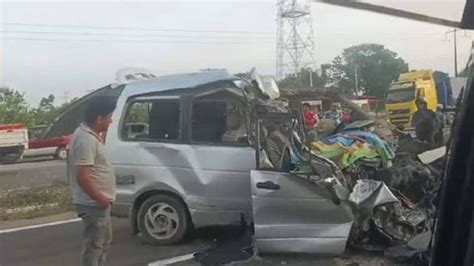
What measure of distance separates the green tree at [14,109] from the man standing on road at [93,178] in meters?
0.38

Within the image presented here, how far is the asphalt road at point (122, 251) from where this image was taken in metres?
4.48

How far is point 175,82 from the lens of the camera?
496 cm

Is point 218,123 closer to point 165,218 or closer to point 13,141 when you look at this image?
point 165,218

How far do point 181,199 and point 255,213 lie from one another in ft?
3.19

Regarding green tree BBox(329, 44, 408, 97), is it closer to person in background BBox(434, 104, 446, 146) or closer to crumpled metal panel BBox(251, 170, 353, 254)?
person in background BBox(434, 104, 446, 146)

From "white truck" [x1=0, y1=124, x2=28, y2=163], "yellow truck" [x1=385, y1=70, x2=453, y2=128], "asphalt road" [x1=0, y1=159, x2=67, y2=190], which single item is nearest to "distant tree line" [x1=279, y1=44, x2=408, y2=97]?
"yellow truck" [x1=385, y1=70, x2=453, y2=128]

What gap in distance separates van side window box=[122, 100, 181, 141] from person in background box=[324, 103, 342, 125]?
1.32 metres

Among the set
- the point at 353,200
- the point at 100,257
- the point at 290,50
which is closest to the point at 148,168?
the point at 100,257

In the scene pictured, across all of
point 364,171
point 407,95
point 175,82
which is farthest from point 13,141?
point 407,95

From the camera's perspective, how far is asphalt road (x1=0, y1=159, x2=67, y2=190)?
641 cm

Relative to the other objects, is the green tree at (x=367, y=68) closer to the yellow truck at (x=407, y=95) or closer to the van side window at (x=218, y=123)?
the yellow truck at (x=407, y=95)

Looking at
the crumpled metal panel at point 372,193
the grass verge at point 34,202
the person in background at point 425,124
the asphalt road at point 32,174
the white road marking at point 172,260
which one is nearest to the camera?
the person in background at point 425,124

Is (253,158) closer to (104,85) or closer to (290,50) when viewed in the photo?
(104,85)

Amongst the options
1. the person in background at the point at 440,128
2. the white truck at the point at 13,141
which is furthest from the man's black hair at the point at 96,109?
the person in background at the point at 440,128
